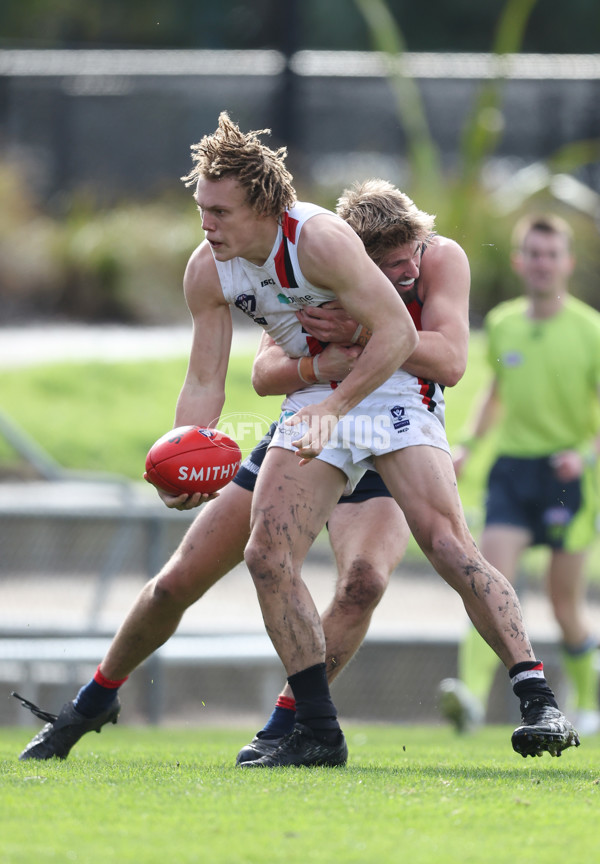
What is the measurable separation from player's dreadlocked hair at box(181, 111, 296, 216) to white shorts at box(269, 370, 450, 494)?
72cm

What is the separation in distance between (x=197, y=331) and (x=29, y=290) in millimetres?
12420


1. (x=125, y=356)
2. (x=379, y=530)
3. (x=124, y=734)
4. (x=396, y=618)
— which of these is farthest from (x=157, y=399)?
(x=379, y=530)

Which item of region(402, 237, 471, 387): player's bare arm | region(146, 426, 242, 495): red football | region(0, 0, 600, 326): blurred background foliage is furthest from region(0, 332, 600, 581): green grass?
region(146, 426, 242, 495): red football

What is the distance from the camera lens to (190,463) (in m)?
4.77

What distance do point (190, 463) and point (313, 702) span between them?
89cm

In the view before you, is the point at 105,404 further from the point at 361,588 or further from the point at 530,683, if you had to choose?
the point at 530,683

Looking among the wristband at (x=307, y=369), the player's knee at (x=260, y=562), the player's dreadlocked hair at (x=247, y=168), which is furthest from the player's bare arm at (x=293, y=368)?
the player's knee at (x=260, y=562)

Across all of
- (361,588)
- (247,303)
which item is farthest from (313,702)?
(247,303)

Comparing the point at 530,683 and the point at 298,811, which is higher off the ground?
the point at 530,683

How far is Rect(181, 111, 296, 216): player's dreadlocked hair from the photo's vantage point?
4676 millimetres

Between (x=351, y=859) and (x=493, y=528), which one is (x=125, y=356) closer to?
(x=493, y=528)

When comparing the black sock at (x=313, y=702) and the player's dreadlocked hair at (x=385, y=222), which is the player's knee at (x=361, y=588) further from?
the player's dreadlocked hair at (x=385, y=222)

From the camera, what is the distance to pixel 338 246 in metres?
4.55

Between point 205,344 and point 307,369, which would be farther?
point 205,344
